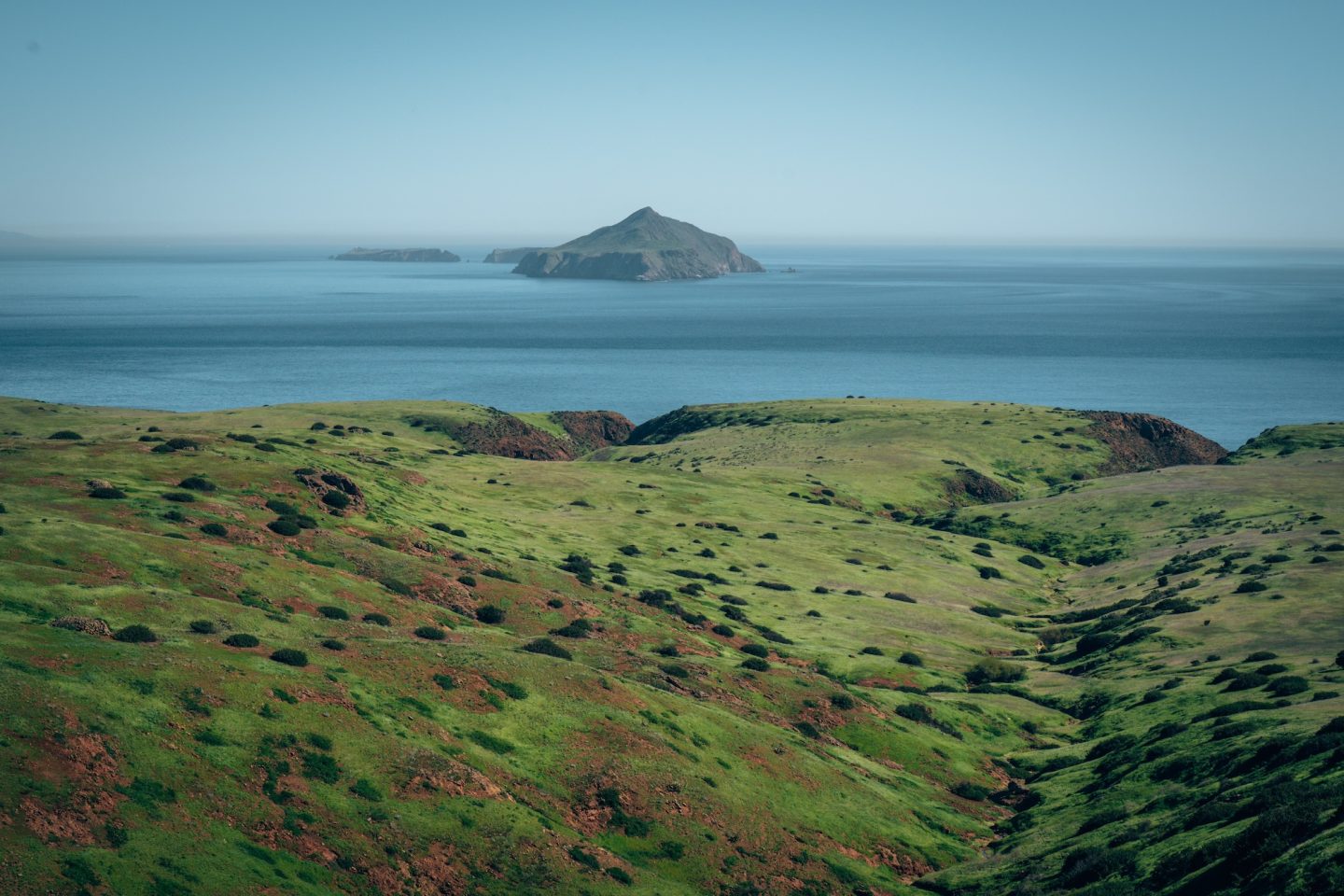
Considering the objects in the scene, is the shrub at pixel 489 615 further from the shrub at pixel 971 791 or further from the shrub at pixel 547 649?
the shrub at pixel 971 791

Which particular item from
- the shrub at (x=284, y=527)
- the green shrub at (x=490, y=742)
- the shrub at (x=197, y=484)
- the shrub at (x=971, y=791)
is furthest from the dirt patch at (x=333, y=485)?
the shrub at (x=971, y=791)

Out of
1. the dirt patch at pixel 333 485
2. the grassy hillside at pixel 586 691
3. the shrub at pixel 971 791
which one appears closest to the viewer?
the grassy hillside at pixel 586 691

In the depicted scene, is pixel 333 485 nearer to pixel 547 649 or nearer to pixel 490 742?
pixel 547 649

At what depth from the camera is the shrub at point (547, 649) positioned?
52906mm

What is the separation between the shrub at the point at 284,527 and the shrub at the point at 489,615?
12151 mm

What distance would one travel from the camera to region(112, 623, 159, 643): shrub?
1543 inches

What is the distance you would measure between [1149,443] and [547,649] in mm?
140658

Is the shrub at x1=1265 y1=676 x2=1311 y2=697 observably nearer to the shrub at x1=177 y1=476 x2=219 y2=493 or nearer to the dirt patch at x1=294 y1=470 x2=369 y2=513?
the dirt patch at x1=294 y1=470 x2=369 y2=513

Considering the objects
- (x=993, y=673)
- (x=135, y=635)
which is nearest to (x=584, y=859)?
(x=135, y=635)

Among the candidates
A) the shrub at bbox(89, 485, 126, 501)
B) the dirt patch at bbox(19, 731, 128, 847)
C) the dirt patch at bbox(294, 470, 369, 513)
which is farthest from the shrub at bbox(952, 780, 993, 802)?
the shrub at bbox(89, 485, 126, 501)

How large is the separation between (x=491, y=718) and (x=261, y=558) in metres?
19.4

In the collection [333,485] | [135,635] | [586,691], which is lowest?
[586,691]

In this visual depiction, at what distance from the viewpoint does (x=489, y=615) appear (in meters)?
61.2

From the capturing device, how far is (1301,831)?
32.2 meters
